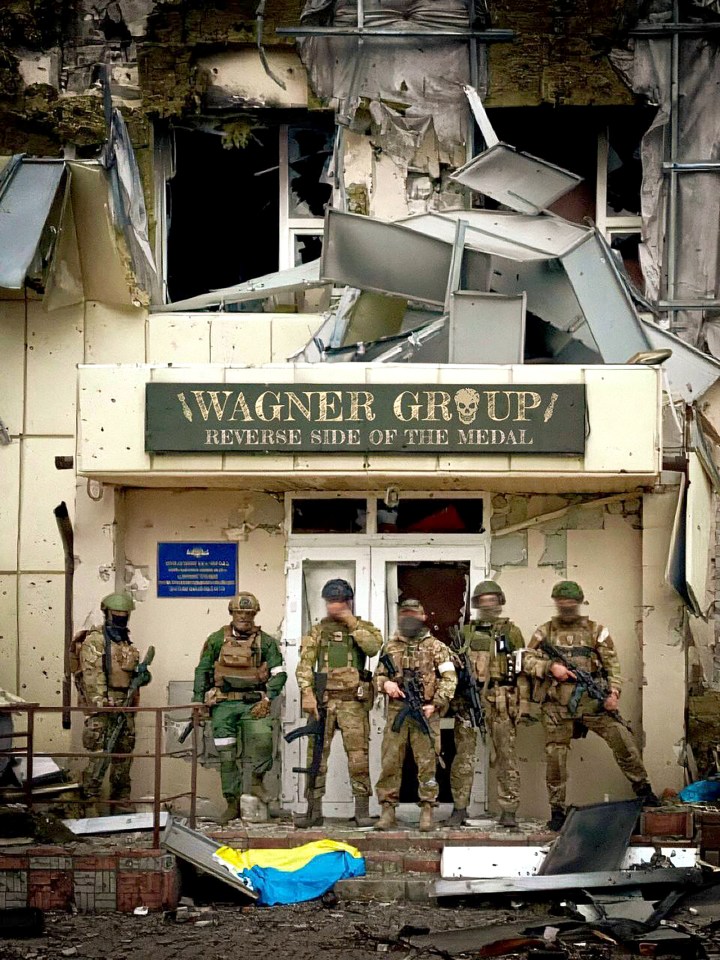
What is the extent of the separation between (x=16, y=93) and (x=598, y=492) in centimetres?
640

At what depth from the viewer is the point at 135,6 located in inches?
591

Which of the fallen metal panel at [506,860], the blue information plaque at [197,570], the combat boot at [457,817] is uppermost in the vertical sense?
the blue information plaque at [197,570]

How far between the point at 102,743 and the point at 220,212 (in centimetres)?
530

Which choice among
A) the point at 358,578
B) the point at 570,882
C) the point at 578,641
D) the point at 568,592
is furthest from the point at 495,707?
the point at 570,882

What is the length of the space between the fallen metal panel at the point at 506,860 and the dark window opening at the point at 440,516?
125 inches

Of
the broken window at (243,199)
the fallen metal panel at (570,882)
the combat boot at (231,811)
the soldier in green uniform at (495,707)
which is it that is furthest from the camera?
the broken window at (243,199)

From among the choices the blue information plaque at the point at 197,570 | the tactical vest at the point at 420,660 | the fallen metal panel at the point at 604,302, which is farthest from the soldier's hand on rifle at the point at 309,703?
the fallen metal panel at the point at 604,302

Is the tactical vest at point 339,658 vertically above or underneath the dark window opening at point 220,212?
underneath

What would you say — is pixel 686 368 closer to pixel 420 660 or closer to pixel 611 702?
pixel 611 702

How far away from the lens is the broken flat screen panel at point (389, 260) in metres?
14.1

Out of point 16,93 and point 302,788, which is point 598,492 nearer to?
point 302,788

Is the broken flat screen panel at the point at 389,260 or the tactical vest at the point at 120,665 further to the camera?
the broken flat screen panel at the point at 389,260

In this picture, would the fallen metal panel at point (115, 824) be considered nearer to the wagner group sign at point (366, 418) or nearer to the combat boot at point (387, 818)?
the combat boot at point (387, 818)

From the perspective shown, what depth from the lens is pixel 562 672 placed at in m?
12.7
